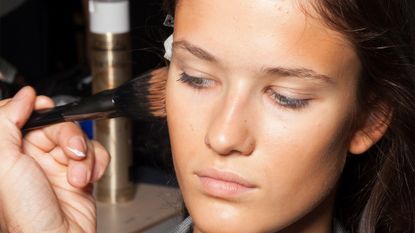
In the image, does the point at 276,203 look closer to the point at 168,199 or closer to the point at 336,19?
the point at 336,19

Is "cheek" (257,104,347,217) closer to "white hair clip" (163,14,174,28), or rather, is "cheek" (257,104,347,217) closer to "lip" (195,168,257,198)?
"lip" (195,168,257,198)

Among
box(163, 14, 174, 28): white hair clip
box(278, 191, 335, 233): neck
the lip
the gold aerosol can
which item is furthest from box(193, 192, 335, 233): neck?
the gold aerosol can

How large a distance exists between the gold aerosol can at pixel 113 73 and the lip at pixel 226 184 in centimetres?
62

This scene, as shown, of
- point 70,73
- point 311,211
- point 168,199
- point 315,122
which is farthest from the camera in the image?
point 70,73

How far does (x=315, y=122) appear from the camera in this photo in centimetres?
89

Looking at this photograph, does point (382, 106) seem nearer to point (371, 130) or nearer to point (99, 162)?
point (371, 130)

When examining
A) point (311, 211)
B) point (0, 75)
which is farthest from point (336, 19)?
point (0, 75)

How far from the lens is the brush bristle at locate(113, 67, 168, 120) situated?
1.05 meters

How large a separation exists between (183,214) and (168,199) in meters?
0.32

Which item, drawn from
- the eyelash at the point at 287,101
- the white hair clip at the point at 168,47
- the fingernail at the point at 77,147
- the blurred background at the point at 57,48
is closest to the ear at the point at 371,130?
the eyelash at the point at 287,101

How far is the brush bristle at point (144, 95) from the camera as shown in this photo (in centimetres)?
105

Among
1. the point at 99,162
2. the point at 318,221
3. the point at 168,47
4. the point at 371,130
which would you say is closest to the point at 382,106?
the point at 371,130

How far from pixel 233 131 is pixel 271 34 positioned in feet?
0.35

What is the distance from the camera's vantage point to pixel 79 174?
1098mm
